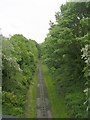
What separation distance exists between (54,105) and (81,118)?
12.6 m

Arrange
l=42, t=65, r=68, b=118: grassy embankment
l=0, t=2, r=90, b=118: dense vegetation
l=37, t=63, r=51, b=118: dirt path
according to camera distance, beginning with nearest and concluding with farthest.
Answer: l=0, t=2, r=90, b=118: dense vegetation < l=42, t=65, r=68, b=118: grassy embankment < l=37, t=63, r=51, b=118: dirt path

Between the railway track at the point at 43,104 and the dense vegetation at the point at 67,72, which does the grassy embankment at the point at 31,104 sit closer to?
the dense vegetation at the point at 67,72

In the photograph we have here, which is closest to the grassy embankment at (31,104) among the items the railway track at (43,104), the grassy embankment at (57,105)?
the railway track at (43,104)

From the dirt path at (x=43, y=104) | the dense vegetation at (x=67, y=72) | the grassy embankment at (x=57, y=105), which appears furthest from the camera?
the dirt path at (x=43, y=104)

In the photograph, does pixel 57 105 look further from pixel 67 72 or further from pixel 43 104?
pixel 67 72

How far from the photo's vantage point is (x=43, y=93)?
163 feet

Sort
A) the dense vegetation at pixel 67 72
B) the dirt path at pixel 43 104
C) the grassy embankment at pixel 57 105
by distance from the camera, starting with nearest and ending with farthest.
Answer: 1. the dense vegetation at pixel 67 72
2. the grassy embankment at pixel 57 105
3. the dirt path at pixel 43 104

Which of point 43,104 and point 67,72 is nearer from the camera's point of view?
point 67,72

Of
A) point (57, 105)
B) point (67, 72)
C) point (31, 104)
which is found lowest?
point (57, 105)

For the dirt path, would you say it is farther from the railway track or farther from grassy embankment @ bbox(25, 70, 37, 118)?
grassy embankment @ bbox(25, 70, 37, 118)

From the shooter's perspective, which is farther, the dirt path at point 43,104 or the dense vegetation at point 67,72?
the dirt path at point 43,104

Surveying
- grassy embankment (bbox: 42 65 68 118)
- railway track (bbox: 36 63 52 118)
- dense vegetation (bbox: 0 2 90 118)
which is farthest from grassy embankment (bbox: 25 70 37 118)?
grassy embankment (bbox: 42 65 68 118)

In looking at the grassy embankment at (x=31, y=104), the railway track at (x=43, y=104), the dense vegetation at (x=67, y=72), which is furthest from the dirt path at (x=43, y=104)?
the dense vegetation at (x=67, y=72)

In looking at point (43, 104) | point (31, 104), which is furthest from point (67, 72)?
point (31, 104)
